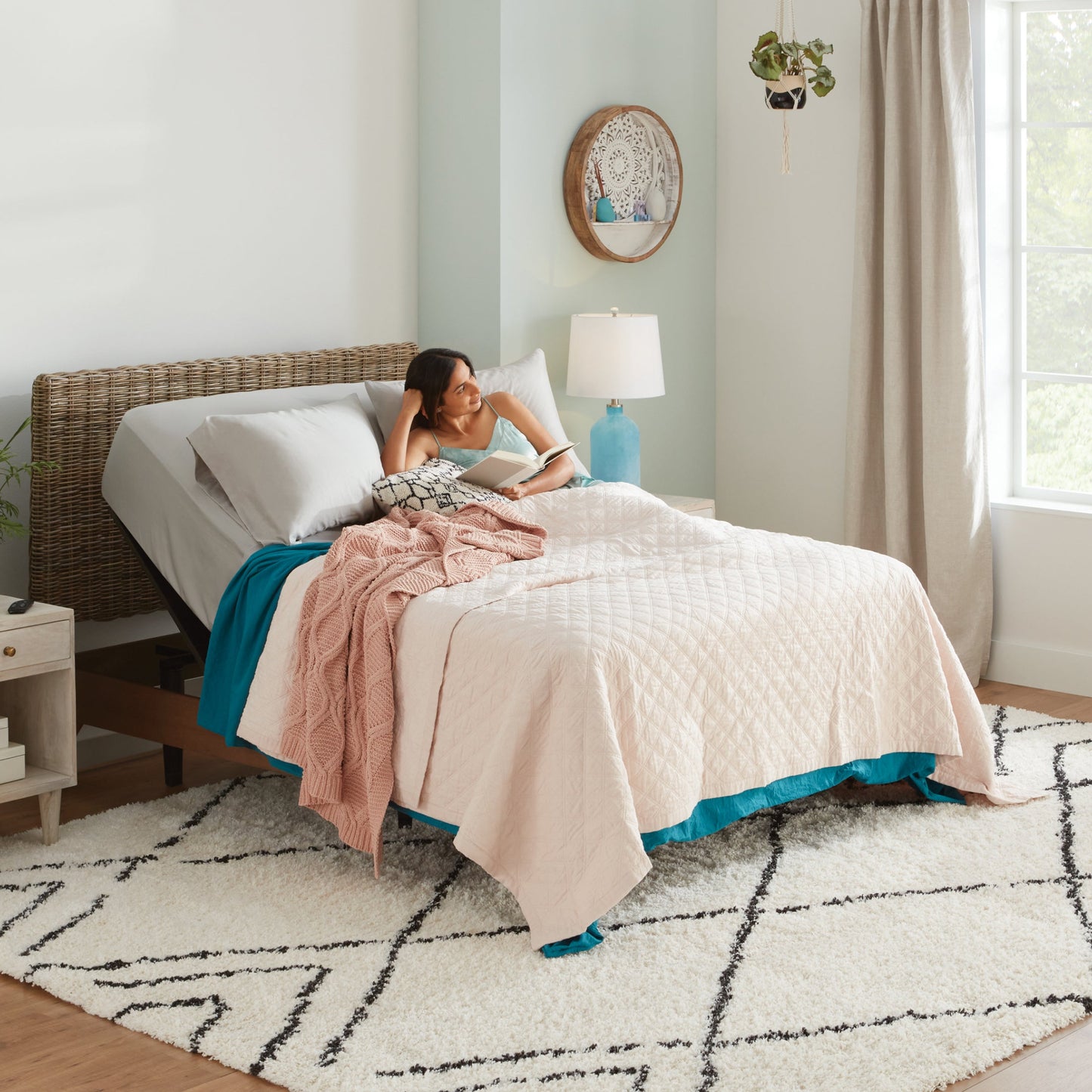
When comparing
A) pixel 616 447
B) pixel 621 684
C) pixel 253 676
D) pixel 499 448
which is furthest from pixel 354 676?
pixel 616 447

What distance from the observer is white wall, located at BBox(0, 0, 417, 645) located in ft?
12.2

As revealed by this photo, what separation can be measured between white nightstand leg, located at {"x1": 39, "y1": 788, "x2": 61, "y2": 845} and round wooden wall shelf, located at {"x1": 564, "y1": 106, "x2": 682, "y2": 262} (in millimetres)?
2617

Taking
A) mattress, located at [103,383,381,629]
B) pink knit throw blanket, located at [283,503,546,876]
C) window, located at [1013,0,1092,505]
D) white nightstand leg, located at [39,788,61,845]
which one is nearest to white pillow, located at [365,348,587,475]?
mattress, located at [103,383,381,629]

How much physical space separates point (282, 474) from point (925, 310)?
89.8 inches

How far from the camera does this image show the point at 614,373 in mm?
4535

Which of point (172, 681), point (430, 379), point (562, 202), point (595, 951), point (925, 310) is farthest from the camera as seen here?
point (562, 202)

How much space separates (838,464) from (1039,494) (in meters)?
0.73

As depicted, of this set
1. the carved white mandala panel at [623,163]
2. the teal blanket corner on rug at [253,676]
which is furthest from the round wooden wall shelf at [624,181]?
the teal blanket corner on rug at [253,676]

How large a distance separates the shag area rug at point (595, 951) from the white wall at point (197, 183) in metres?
1.22

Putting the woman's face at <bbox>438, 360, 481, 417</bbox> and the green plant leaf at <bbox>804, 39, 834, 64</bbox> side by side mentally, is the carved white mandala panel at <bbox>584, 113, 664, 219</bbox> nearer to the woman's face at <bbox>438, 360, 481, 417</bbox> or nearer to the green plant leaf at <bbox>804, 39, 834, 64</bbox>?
the green plant leaf at <bbox>804, 39, 834, 64</bbox>

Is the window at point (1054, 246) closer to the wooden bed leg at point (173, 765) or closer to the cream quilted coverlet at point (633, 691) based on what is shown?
the cream quilted coverlet at point (633, 691)

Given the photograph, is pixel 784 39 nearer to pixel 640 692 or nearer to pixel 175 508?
pixel 175 508

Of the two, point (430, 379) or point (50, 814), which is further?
point (430, 379)

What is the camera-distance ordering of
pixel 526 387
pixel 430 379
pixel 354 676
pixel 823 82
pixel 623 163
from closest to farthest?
pixel 354 676 → pixel 430 379 → pixel 526 387 → pixel 823 82 → pixel 623 163
